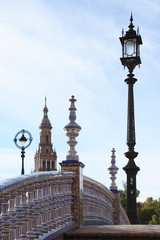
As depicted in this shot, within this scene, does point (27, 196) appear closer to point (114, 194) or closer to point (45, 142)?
point (114, 194)

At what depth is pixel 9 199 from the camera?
17.3ft

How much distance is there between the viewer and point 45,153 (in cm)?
14100

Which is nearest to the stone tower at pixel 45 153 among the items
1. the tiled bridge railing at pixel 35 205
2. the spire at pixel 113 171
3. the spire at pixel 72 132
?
the spire at pixel 113 171

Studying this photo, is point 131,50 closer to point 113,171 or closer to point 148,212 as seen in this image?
point 113,171

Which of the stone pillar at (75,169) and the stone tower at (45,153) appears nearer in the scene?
the stone pillar at (75,169)

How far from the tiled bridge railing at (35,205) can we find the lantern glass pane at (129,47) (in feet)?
26.4

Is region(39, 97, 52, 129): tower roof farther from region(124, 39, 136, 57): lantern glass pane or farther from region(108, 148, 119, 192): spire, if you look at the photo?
region(124, 39, 136, 57): lantern glass pane

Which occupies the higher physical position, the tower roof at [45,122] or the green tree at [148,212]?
the tower roof at [45,122]

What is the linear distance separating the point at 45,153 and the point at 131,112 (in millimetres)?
125515

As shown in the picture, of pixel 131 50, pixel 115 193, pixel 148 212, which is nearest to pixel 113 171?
pixel 115 193

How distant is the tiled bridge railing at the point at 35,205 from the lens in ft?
17.0

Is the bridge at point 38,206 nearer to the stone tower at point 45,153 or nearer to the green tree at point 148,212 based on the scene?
the green tree at point 148,212

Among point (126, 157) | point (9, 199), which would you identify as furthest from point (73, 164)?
point (126, 157)

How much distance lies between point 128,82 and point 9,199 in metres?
11.7
